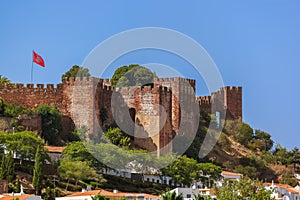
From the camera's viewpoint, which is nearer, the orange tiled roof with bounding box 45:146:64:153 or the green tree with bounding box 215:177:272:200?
the green tree with bounding box 215:177:272:200

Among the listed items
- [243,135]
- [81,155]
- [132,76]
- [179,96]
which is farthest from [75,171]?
[243,135]

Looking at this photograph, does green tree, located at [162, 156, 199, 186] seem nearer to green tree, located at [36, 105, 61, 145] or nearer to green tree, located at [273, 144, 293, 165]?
green tree, located at [36, 105, 61, 145]

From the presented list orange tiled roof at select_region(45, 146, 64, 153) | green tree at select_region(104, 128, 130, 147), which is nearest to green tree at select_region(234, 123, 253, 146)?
green tree at select_region(104, 128, 130, 147)

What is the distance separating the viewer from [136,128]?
84062 millimetres

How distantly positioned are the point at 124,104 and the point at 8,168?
20.6 metres

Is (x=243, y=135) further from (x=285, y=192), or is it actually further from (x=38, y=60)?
(x=38, y=60)

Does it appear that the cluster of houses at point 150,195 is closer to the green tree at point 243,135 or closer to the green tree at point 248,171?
the green tree at point 248,171

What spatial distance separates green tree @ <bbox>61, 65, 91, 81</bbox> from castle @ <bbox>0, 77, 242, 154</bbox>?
1.79 meters

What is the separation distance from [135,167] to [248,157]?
17.6 meters

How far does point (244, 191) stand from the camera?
189 feet

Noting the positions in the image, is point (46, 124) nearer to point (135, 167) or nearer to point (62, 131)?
point (62, 131)

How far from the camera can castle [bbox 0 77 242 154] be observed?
8262 centimetres

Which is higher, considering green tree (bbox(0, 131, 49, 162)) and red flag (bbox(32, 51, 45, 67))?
red flag (bbox(32, 51, 45, 67))

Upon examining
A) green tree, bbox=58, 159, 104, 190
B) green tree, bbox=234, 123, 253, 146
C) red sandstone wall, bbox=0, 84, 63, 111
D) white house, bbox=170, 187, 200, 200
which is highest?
red sandstone wall, bbox=0, 84, 63, 111
